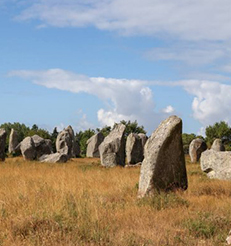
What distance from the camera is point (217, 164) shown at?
19.4 meters

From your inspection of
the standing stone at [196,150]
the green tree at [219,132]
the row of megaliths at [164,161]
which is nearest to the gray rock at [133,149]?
the standing stone at [196,150]

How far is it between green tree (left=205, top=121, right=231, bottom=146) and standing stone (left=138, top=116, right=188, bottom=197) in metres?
58.3

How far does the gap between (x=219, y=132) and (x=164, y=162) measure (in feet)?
197

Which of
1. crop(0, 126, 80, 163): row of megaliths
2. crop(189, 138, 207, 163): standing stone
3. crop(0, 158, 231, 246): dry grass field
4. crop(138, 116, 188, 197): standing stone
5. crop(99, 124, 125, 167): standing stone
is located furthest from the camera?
crop(189, 138, 207, 163): standing stone

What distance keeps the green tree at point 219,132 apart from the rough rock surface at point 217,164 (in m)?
50.6

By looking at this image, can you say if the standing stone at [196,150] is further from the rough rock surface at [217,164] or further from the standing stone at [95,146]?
the rough rock surface at [217,164]

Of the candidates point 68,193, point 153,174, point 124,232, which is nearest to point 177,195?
point 153,174

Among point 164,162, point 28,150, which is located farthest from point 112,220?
point 28,150

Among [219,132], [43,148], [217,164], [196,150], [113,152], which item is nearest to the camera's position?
[217,164]

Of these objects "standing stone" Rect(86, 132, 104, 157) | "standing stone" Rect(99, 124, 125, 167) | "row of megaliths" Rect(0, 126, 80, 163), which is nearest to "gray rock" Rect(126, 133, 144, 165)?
"standing stone" Rect(99, 124, 125, 167)

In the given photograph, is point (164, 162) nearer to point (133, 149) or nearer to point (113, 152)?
point (113, 152)

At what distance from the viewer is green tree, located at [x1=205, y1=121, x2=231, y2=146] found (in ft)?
233

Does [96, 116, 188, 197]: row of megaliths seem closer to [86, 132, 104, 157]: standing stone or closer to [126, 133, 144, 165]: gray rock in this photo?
[126, 133, 144, 165]: gray rock

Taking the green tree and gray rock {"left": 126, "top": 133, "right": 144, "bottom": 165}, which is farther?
the green tree
